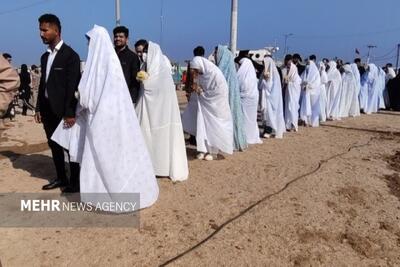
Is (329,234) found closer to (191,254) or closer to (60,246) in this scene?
(191,254)

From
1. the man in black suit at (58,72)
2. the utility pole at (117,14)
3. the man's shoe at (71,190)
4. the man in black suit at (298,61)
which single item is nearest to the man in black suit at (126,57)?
the man in black suit at (58,72)

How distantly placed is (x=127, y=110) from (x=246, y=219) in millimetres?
1572

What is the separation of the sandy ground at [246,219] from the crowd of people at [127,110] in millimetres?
398

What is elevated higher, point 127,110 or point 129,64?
point 129,64

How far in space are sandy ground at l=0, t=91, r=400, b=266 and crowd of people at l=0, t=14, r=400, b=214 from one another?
398mm

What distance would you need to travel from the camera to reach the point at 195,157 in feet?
21.6

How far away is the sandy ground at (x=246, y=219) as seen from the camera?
328 centimetres

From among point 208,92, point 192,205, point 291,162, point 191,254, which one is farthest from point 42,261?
point 291,162

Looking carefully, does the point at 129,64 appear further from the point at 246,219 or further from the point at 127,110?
the point at 246,219

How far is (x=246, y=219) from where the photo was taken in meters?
4.04

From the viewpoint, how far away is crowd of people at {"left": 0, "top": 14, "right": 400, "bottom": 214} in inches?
158

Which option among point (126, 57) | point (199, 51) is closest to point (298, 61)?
point (199, 51)

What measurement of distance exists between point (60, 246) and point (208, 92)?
3.44 m

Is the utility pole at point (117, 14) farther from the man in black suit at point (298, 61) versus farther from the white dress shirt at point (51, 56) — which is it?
the white dress shirt at point (51, 56)
